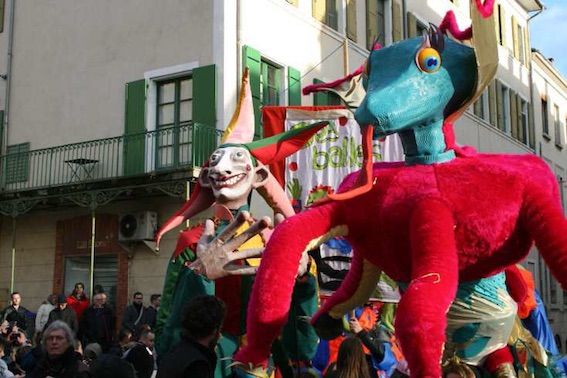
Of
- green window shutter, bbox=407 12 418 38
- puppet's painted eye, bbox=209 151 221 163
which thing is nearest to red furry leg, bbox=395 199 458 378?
puppet's painted eye, bbox=209 151 221 163

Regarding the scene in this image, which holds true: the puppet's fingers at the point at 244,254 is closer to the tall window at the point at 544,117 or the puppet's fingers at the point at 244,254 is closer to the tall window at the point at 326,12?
the tall window at the point at 326,12

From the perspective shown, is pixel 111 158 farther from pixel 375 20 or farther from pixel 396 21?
pixel 396 21

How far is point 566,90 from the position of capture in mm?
31797

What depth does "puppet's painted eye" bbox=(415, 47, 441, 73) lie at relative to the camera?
10.8ft

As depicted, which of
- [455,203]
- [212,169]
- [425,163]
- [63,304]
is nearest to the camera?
[455,203]

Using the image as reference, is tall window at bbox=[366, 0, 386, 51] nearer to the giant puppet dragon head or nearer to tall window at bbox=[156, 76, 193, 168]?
tall window at bbox=[156, 76, 193, 168]

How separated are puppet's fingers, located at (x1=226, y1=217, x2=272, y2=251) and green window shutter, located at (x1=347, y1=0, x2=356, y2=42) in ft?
47.1

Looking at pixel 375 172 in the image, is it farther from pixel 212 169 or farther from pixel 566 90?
pixel 566 90

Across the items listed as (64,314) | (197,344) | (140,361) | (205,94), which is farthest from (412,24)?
(197,344)

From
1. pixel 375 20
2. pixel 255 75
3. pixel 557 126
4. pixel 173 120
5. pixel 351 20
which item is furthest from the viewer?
pixel 557 126

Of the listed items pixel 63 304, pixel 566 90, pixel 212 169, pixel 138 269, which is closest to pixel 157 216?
pixel 138 269

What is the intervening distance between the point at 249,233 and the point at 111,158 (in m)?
12.0

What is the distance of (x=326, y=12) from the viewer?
1758 cm

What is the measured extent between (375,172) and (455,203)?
1.44 ft
